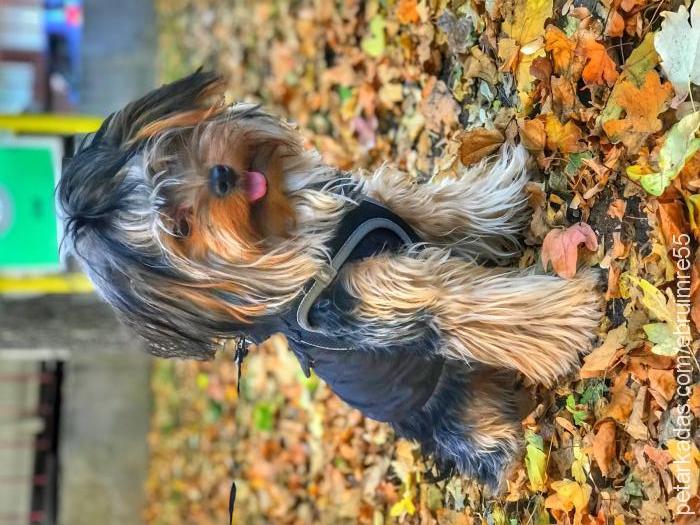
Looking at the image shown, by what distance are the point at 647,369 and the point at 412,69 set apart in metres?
2.19

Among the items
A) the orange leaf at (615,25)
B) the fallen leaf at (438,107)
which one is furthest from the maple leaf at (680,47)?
the fallen leaf at (438,107)

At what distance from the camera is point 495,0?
10.0ft

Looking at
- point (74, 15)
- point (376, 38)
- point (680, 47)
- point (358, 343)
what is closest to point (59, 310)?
point (376, 38)

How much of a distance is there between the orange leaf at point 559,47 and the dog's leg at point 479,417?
105 centimetres

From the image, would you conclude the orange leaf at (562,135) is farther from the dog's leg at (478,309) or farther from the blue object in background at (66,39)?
the blue object in background at (66,39)

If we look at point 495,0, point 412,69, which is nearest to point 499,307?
point 495,0

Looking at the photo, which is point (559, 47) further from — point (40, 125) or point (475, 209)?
point (40, 125)

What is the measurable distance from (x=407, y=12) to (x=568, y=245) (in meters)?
1.90

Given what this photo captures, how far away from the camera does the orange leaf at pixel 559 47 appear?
8.38 feet

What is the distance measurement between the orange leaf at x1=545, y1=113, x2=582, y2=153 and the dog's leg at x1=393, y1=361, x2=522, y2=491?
79cm

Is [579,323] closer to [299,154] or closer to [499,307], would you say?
[499,307]

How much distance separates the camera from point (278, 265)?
7.57 ft

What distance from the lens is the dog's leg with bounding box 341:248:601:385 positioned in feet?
7.82

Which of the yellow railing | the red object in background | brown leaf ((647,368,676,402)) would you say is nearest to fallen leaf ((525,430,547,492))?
brown leaf ((647,368,676,402))
